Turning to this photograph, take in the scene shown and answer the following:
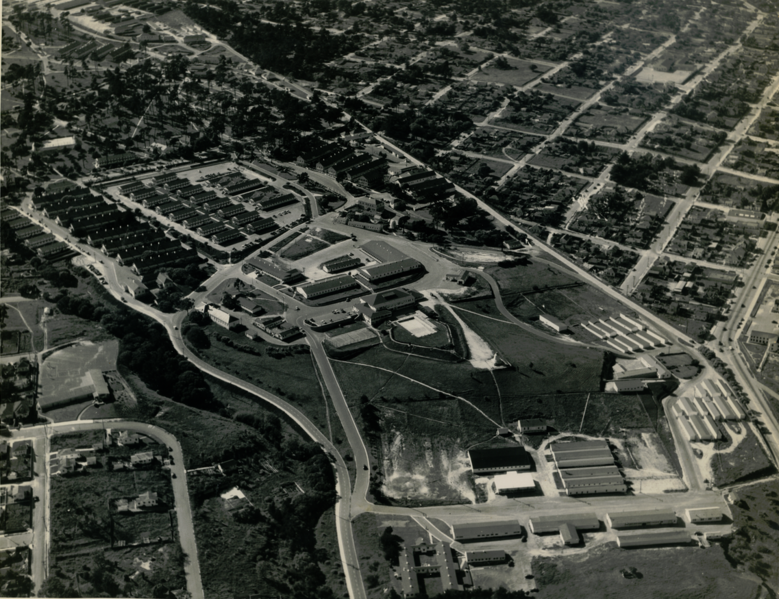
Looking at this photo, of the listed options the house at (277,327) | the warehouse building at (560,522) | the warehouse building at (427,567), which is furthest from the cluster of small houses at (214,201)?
the warehouse building at (560,522)

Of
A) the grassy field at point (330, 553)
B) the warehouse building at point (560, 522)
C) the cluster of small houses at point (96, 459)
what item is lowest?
the cluster of small houses at point (96, 459)

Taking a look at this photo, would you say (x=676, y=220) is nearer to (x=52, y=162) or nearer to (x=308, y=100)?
(x=308, y=100)

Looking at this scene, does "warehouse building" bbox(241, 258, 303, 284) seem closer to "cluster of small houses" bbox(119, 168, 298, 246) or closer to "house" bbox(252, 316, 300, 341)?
"cluster of small houses" bbox(119, 168, 298, 246)

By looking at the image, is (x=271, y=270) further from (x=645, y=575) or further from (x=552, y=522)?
(x=645, y=575)

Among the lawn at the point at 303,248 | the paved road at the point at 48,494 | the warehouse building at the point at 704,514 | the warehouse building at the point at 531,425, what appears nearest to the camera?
the paved road at the point at 48,494

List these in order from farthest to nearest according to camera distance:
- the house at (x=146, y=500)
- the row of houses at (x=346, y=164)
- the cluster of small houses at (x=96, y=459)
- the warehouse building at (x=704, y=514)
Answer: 1. the row of houses at (x=346, y=164)
2. the cluster of small houses at (x=96, y=459)
3. the warehouse building at (x=704, y=514)
4. the house at (x=146, y=500)

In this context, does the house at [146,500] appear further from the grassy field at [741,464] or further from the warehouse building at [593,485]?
the grassy field at [741,464]

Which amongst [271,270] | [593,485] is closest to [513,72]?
[271,270]

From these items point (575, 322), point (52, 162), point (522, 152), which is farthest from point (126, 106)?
point (575, 322)
